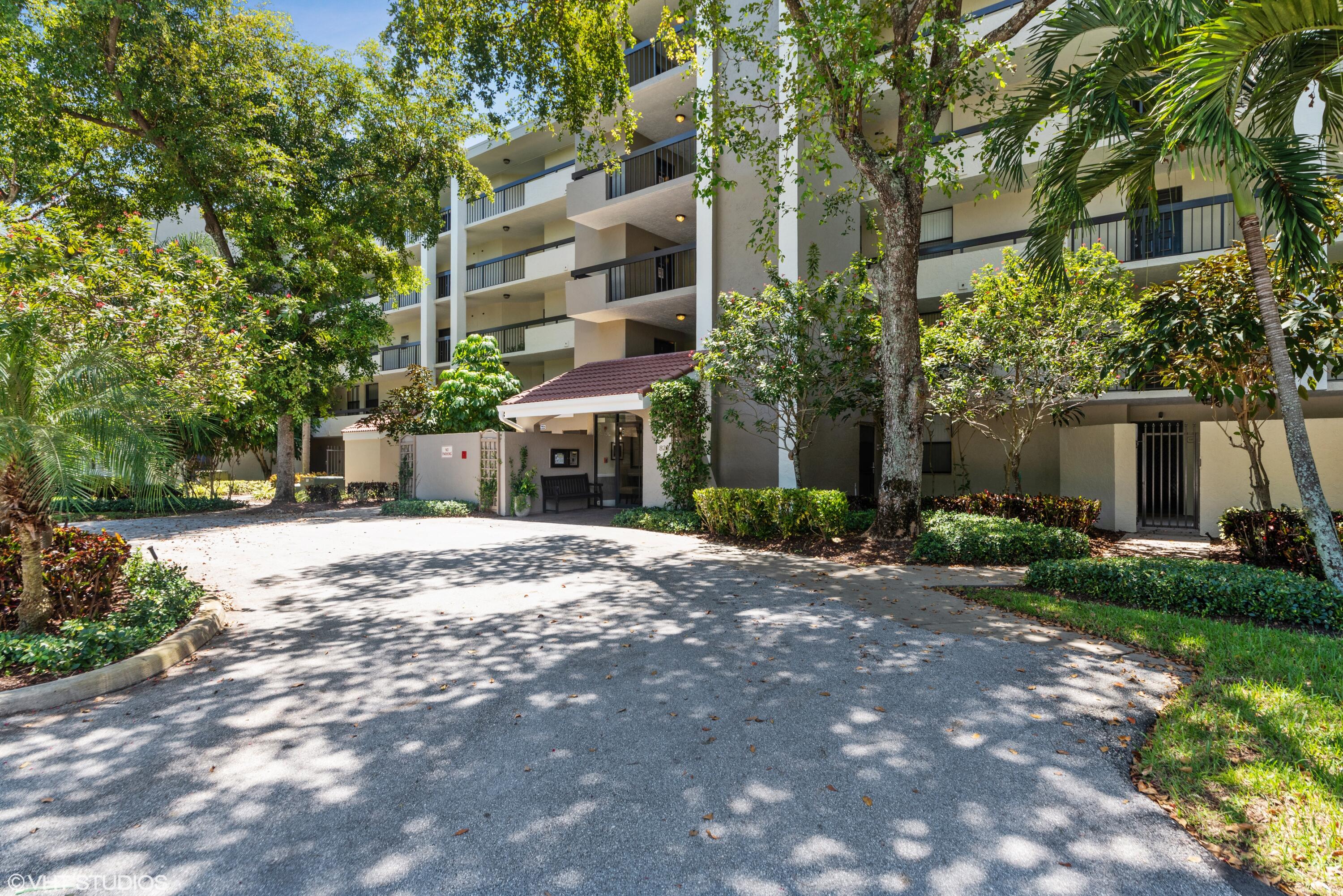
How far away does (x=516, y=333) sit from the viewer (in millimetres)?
25000

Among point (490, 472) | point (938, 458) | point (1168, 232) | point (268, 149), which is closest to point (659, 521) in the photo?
point (490, 472)

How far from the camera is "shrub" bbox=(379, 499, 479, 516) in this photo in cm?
1717

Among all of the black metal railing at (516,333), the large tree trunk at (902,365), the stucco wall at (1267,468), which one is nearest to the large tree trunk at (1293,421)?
the large tree trunk at (902,365)

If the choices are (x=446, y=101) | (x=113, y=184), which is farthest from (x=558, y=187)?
(x=113, y=184)

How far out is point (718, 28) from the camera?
1036cm

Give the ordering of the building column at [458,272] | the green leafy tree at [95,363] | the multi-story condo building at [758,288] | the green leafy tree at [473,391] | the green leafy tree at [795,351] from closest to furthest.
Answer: the green leafy tree at [95,363] → the green leafy tree at [795,351] → the multi-story condo building at [758,288] → the green leafy tree at [473,391] → the building column at [458,272]

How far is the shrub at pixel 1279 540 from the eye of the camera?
768 cm

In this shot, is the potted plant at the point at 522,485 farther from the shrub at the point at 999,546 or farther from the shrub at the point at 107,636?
the shrub at the point at 999,546

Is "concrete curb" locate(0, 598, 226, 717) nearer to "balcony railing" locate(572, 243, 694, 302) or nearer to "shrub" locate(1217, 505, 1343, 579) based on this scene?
"shrub" locate(1217, 505, 1343, 579)

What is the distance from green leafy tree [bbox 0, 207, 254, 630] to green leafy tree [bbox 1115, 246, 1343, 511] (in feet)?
37.8

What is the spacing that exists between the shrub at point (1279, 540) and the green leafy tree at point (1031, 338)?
2766mm

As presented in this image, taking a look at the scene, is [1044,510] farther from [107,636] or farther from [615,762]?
[107,636]

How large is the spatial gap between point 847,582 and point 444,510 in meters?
12.2

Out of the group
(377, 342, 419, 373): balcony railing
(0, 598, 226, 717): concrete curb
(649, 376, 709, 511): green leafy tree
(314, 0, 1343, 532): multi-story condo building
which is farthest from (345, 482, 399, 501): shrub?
(0, 598, 226, 717): concrete curb
